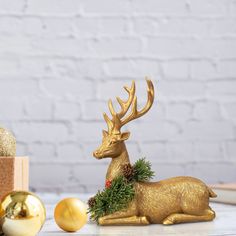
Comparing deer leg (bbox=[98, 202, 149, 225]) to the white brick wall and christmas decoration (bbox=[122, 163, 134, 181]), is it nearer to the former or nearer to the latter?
christmas decoration (bbox=[122, 163, 134, 181])

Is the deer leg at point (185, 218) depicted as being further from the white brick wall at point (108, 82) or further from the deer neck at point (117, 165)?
the white brick wall at point (108, 82)

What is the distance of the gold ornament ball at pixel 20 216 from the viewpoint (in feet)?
2.35

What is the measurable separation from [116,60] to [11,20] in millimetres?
333

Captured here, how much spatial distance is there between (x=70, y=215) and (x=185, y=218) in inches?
7.7


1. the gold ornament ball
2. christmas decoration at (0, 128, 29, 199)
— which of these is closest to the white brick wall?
christmas decoration at (0, 128, 29, 199)

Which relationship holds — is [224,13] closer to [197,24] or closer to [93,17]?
[197,24]

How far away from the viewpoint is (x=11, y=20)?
1536mm

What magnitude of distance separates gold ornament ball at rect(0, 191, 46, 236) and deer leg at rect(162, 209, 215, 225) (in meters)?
0.22

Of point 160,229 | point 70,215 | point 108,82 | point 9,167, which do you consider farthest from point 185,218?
point 108,82

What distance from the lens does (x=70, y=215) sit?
2.60 feet

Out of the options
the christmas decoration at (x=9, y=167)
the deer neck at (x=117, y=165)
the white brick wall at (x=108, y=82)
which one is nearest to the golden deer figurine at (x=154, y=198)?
the deer neck at (x=117, y=165)

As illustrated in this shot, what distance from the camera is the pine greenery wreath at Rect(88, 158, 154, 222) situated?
33.0 inches

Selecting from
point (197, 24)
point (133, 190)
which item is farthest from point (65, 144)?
point (133, 190)

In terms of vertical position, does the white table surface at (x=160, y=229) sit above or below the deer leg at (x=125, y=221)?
below
